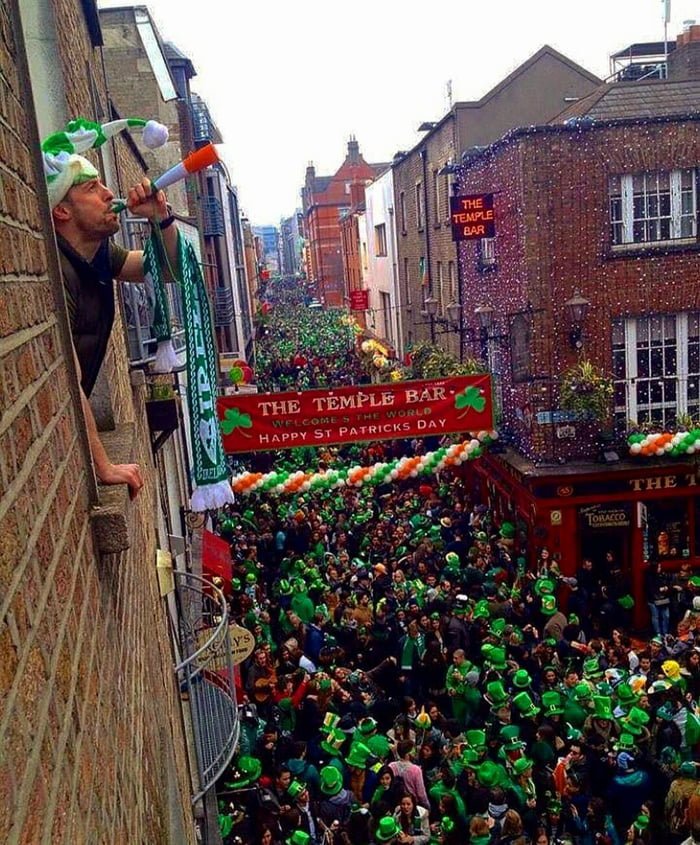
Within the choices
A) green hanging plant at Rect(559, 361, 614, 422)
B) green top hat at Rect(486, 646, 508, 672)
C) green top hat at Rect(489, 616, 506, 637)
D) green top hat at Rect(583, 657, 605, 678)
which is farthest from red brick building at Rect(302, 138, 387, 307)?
green top hat at Rect(486, 646, 508, 672)

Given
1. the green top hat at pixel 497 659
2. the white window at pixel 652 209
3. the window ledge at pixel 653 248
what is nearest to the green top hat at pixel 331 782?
the green top hat at pixel 497 659

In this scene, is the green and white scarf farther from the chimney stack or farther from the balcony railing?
the balcony railing

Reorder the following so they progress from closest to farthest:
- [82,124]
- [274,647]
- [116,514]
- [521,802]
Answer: [116,514] → [82,124] → [521,802] → [274,647]

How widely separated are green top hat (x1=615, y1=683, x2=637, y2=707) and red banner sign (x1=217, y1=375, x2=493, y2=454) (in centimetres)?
600

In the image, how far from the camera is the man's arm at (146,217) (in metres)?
3.66

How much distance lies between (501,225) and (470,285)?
10.2ft

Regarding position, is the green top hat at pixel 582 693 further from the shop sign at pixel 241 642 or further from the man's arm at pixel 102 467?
the man's arm at pixel 102 467

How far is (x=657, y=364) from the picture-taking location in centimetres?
1702

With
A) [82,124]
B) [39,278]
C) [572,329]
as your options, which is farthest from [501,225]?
[39,278]

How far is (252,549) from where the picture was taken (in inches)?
627

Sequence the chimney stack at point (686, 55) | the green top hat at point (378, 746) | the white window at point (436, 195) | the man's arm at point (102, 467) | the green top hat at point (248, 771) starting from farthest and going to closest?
the white window at point (436, 195)
the chimney stack at point (686, 55)
the green top hat at point (378, 746)
the green top hat at point (248, 771)
the man's arm at point (102, 467)

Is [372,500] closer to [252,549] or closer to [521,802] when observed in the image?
[252,549]

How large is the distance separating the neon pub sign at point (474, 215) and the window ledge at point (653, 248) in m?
2.68

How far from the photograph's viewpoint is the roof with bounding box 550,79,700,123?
A: 16.9 metres
